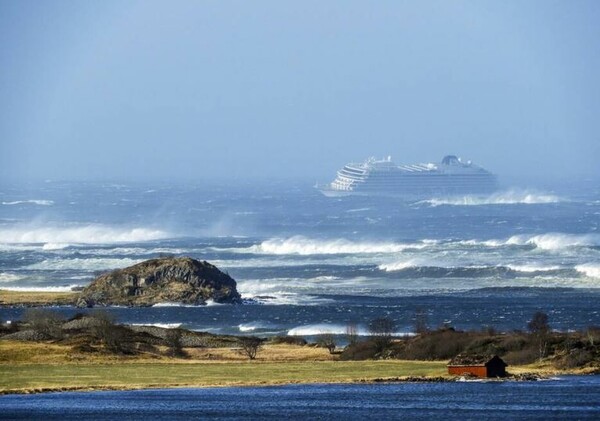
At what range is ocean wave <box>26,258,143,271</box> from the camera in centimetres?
11181

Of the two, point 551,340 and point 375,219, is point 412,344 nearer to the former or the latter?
point 551,340

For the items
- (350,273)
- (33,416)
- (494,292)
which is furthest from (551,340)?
(350,273)

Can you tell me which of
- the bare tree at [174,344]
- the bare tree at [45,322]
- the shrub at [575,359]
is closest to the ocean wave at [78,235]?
the bare tree at [45,322]

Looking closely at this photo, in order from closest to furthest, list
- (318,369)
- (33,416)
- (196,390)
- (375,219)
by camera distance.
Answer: (33,416)
(196,390)
(318,369)
(375,219)

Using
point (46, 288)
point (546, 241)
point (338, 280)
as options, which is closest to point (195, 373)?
point (46, 288)

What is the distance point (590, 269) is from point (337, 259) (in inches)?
849

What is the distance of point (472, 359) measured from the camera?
64.3 m

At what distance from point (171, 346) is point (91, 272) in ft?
124

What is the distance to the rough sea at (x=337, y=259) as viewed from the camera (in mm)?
84812

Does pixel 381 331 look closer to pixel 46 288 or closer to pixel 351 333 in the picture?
pixel 351 333

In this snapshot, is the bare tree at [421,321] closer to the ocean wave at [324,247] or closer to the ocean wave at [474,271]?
the ocean wave at [474,271]

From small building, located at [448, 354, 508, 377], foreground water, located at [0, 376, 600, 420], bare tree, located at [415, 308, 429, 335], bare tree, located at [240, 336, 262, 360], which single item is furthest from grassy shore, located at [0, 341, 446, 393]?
bare tree, located at [415, 308, 429, 335]

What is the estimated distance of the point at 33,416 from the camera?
53.1 metres

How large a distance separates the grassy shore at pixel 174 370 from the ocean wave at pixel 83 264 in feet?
134
